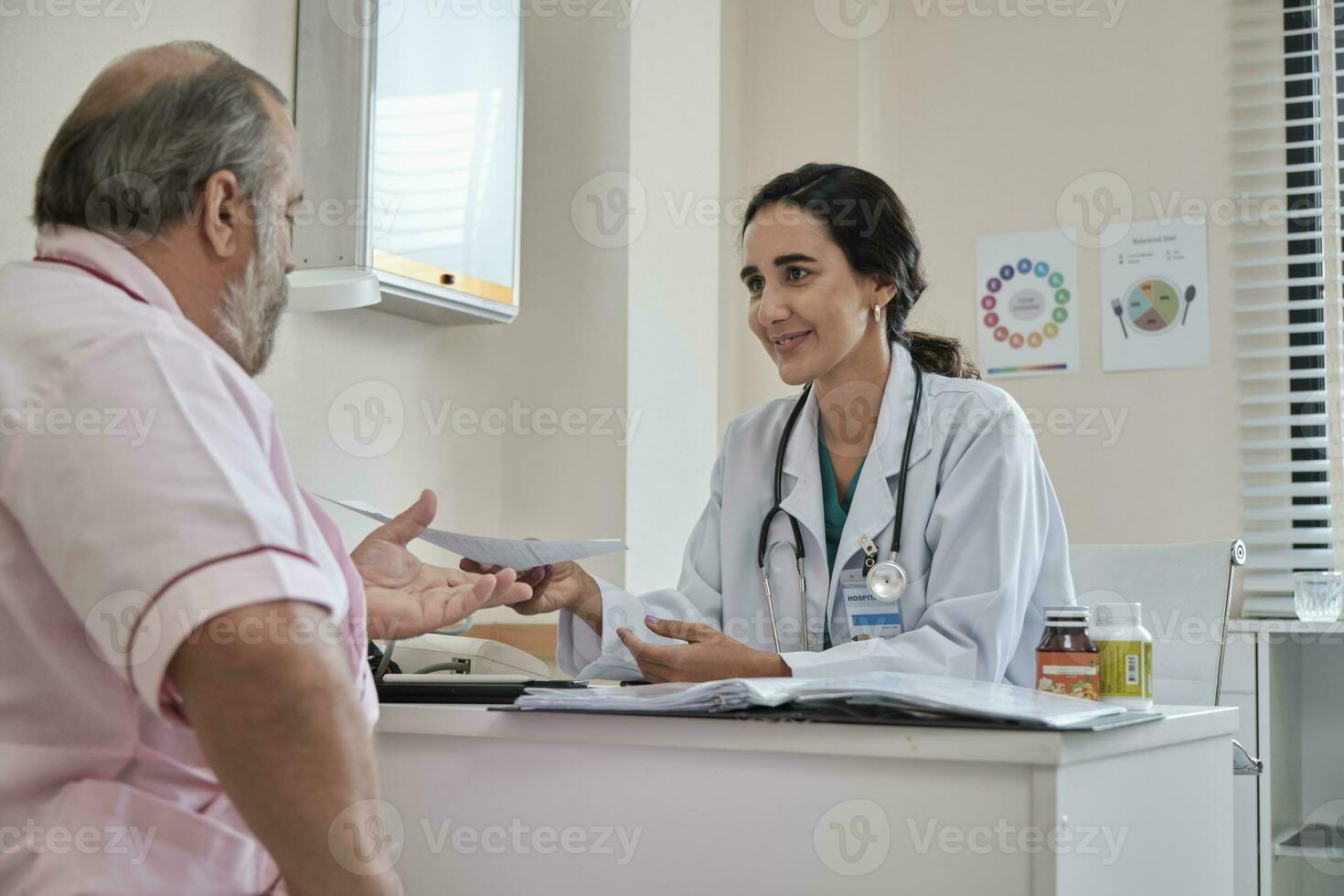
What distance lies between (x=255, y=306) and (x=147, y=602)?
368 millimetres

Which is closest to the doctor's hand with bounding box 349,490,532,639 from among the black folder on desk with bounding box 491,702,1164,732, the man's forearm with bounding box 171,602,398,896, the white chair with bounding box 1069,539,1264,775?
the black folder on desk with bounding box 491,702,1164,732

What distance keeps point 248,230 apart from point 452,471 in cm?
158

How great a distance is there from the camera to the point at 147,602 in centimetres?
69

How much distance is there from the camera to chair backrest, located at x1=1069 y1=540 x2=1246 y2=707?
78.7 inches

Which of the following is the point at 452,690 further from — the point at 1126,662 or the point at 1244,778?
the point at 1244,778

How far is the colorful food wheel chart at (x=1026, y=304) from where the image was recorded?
347cm

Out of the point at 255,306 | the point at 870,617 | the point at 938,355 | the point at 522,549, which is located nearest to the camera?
the point at 255,306

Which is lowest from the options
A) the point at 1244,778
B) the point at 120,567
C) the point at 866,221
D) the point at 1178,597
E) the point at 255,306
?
the point at 1244,778

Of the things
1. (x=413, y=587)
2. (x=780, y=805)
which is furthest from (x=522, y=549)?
(x=780, y=805)

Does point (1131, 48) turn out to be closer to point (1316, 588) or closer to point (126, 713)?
point (1316, 588)

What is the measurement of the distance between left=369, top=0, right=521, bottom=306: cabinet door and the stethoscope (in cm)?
68

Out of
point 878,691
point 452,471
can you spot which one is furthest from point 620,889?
point 452,471

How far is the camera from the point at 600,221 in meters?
2.63

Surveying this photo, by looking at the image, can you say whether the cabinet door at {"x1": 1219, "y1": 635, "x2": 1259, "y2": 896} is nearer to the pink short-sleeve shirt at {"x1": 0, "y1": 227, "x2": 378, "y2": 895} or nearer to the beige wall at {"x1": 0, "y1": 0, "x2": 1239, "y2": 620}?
the beige wall at {"x1": 0, "y1": 0, "x2": 1239, "y2": 620}
